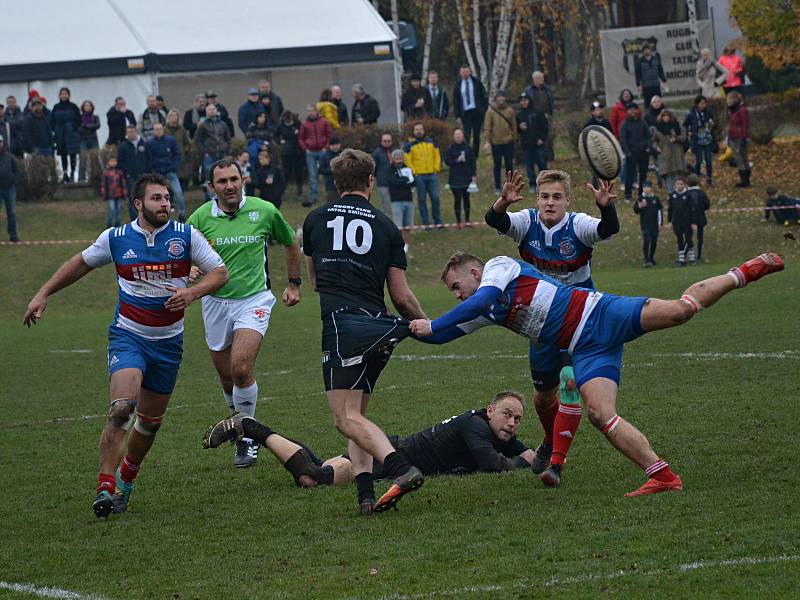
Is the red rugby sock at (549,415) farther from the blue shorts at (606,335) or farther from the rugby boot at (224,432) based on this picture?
the rugby boot at (224,432)

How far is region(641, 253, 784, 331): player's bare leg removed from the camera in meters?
7.42

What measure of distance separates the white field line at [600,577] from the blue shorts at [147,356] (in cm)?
322

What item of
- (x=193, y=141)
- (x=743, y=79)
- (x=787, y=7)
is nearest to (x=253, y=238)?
(x=193, y=141)

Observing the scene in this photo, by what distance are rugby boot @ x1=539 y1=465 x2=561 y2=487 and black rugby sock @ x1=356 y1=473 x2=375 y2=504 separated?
110cm

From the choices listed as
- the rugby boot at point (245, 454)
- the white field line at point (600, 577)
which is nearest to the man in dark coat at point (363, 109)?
the rugby boot at point (245, 454)

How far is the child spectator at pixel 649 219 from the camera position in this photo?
2475cm

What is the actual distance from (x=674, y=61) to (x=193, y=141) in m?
16.3

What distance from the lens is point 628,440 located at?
747 centimetres

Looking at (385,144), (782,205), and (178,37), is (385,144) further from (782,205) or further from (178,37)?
(178,37)

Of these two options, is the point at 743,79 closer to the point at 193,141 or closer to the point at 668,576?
the point at 193,141

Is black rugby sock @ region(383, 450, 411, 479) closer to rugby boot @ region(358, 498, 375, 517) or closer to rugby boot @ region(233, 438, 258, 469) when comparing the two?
rugby boot @ region(358, 498, 375, 517)

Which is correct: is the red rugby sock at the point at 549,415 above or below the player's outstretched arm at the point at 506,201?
below

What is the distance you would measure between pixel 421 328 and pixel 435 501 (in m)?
1.20

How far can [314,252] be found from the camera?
7906mm
